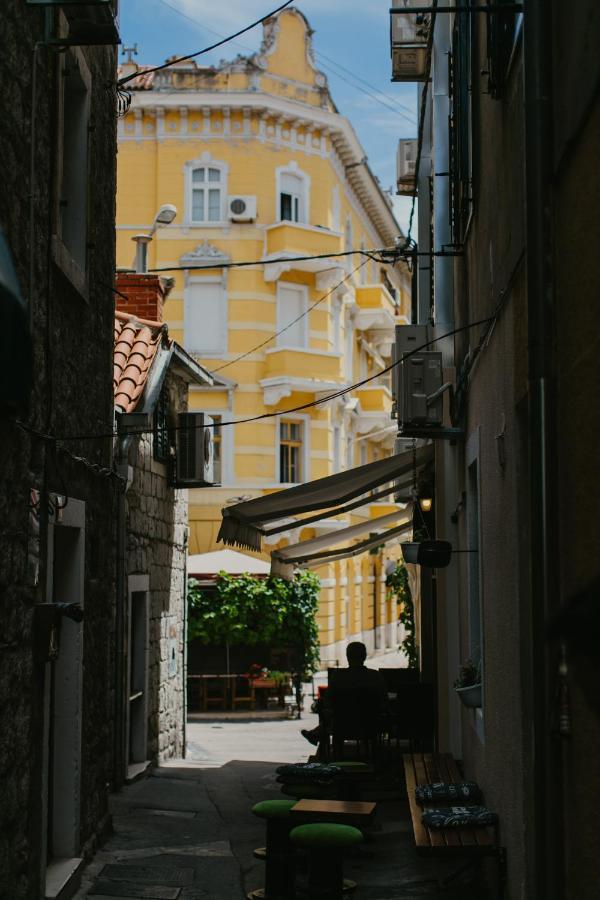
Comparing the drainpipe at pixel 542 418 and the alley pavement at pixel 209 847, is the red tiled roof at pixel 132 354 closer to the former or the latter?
the alley pavement at pixel 209 847

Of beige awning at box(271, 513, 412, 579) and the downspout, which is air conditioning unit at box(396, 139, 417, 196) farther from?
the downspout

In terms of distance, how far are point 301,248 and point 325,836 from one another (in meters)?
27.2

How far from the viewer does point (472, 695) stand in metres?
8.14

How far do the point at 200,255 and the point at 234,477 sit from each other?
6.11 meters

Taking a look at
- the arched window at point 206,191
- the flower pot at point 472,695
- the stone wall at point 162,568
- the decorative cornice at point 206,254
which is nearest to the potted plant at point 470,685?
the flower pot at point 472,695

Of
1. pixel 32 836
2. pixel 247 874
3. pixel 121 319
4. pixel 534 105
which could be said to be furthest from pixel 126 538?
pixel 534 105

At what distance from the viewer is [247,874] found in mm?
9305

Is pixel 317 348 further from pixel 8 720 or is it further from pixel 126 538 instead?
pixel 8 720

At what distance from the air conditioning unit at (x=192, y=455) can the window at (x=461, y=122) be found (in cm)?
818

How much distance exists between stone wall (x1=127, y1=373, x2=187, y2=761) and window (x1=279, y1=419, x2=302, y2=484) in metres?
15.3

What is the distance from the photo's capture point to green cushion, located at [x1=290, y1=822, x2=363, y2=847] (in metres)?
7.68

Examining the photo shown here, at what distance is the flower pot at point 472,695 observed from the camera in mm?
8062

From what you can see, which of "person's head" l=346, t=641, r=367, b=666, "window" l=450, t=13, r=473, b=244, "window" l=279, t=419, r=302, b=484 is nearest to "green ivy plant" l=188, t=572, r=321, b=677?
"window" l=279, t=419, r=302, b=484

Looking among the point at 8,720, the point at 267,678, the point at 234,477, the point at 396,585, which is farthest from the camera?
the point at 234,477
